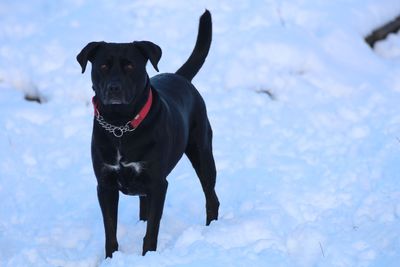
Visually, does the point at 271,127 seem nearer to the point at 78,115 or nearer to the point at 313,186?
the point at 313,186

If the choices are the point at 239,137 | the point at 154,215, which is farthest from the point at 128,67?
the point at 239,137

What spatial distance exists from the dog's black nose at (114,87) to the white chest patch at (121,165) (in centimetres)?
43

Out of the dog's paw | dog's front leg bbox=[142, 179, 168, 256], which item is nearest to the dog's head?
dog's front leg bbox=[142, 179, 168, 256]

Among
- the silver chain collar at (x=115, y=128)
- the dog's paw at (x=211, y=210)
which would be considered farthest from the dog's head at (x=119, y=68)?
the dog's paw at (x=211, y=210)

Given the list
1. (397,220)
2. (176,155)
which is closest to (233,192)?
(176,155)

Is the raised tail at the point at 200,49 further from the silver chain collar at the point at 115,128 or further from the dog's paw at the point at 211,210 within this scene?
the silver chain collar at the point at 115,128

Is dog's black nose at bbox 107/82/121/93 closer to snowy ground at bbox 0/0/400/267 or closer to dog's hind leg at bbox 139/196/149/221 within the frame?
snowy ground at bbox 0/0/400/267

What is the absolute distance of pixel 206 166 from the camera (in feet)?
17.7

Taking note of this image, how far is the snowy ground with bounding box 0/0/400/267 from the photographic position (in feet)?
15.4

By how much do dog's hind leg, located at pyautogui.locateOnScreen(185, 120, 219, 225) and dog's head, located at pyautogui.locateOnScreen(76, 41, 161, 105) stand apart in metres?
1.03

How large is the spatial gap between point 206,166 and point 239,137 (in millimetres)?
1422

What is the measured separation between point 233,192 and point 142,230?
37.0 inches

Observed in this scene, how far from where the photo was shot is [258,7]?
888cm

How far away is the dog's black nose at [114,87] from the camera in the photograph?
13.7 ft
